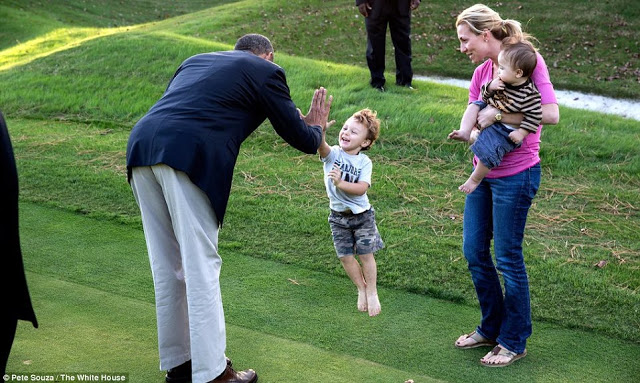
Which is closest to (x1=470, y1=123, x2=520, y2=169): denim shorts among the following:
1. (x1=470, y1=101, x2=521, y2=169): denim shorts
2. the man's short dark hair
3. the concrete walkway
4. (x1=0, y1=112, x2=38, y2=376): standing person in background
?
(x1=470, y1=101, x2=521, y2=169): denim shorts

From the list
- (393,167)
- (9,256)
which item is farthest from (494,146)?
(393,167)

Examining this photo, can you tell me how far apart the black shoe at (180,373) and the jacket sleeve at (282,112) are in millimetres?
1287

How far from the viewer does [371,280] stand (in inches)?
177

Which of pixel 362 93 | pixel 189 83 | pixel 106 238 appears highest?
pixel 189 83

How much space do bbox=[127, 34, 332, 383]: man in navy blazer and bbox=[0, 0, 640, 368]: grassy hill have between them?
1.91 m

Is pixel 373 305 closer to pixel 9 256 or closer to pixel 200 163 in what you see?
pixel 200 163

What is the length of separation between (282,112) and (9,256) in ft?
4.82

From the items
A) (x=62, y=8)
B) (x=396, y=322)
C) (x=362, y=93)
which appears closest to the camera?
(x=396, y=322)

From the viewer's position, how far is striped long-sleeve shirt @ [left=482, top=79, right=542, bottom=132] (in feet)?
13.5

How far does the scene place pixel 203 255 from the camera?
4020mm

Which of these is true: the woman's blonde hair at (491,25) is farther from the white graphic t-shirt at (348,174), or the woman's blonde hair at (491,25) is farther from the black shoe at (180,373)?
the black shoe at (180,373)

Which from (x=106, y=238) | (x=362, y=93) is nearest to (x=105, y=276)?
(x=106, y=238)

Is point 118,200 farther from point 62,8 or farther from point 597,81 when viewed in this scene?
point 62,8

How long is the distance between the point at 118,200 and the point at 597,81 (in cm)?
822
